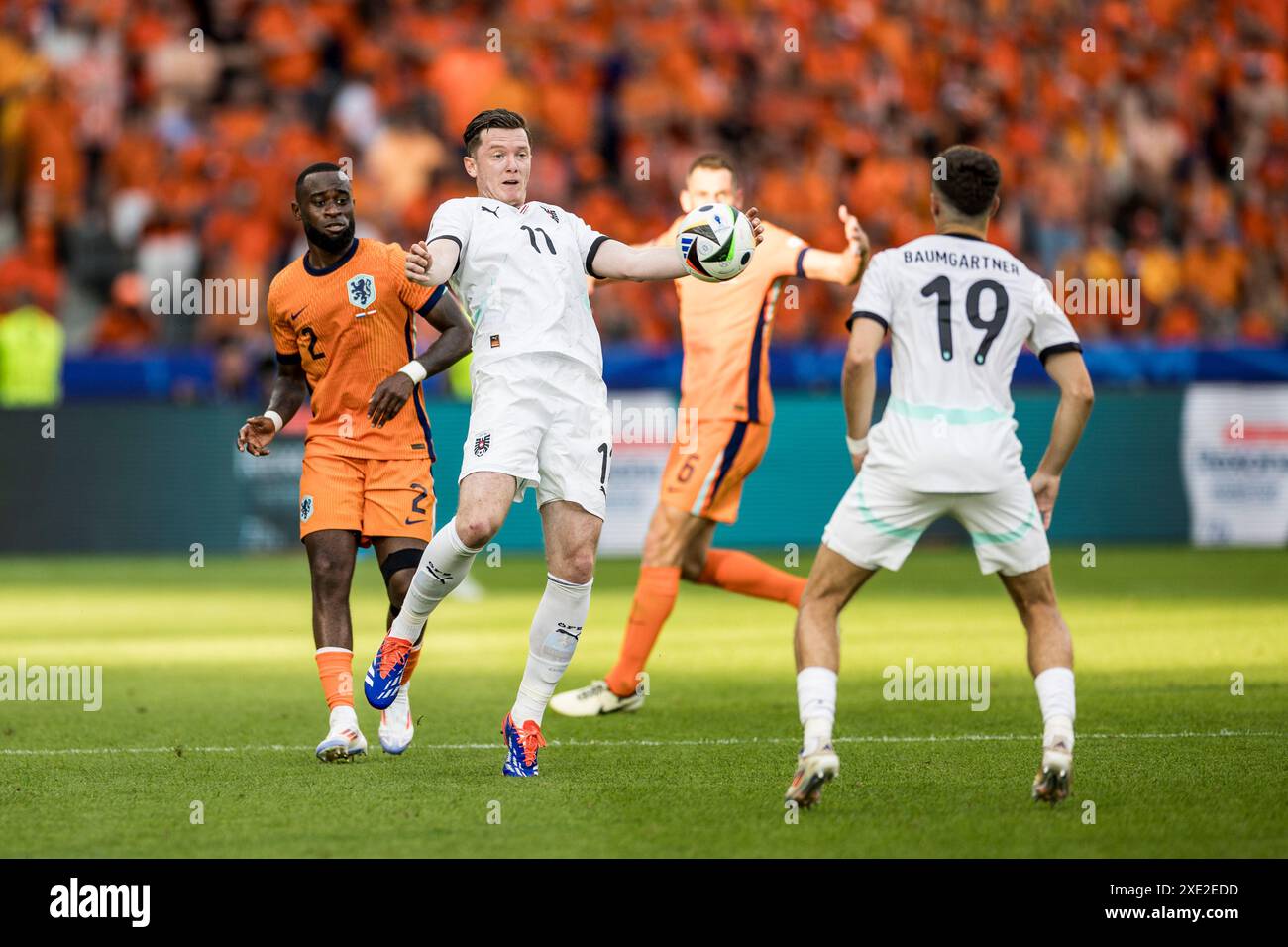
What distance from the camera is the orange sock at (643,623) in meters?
9.70

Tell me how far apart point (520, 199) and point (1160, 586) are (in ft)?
30.8

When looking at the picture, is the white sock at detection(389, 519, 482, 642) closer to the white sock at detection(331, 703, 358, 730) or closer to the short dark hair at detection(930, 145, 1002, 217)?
the white sock at detection(331, 703, 358, 730)

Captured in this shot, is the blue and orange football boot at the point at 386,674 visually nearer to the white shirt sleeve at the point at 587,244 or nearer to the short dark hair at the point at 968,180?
the white shirt sleeve at the point at 587,244

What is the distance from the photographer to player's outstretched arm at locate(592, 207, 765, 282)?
742cm

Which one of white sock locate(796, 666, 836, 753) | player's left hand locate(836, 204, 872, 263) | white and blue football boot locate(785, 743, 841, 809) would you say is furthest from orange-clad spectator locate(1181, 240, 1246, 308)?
white and blue football boot locate(785, 743, 841, 809)

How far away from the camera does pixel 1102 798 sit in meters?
6.93

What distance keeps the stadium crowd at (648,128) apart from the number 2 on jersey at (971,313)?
1334 cm

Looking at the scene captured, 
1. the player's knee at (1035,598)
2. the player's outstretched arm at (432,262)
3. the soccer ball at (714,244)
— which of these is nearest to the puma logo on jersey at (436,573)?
the player's outstretched arm at (432,262)

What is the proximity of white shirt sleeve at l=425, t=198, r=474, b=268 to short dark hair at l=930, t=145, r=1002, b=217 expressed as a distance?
1.86 m

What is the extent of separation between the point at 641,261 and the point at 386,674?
6.26 feet

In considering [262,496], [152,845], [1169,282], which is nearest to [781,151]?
[1169,282]

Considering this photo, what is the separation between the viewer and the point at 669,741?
28.2ft

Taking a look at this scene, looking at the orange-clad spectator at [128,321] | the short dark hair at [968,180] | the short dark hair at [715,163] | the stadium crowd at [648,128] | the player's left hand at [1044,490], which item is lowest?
the player's left hand at [1044,490]
